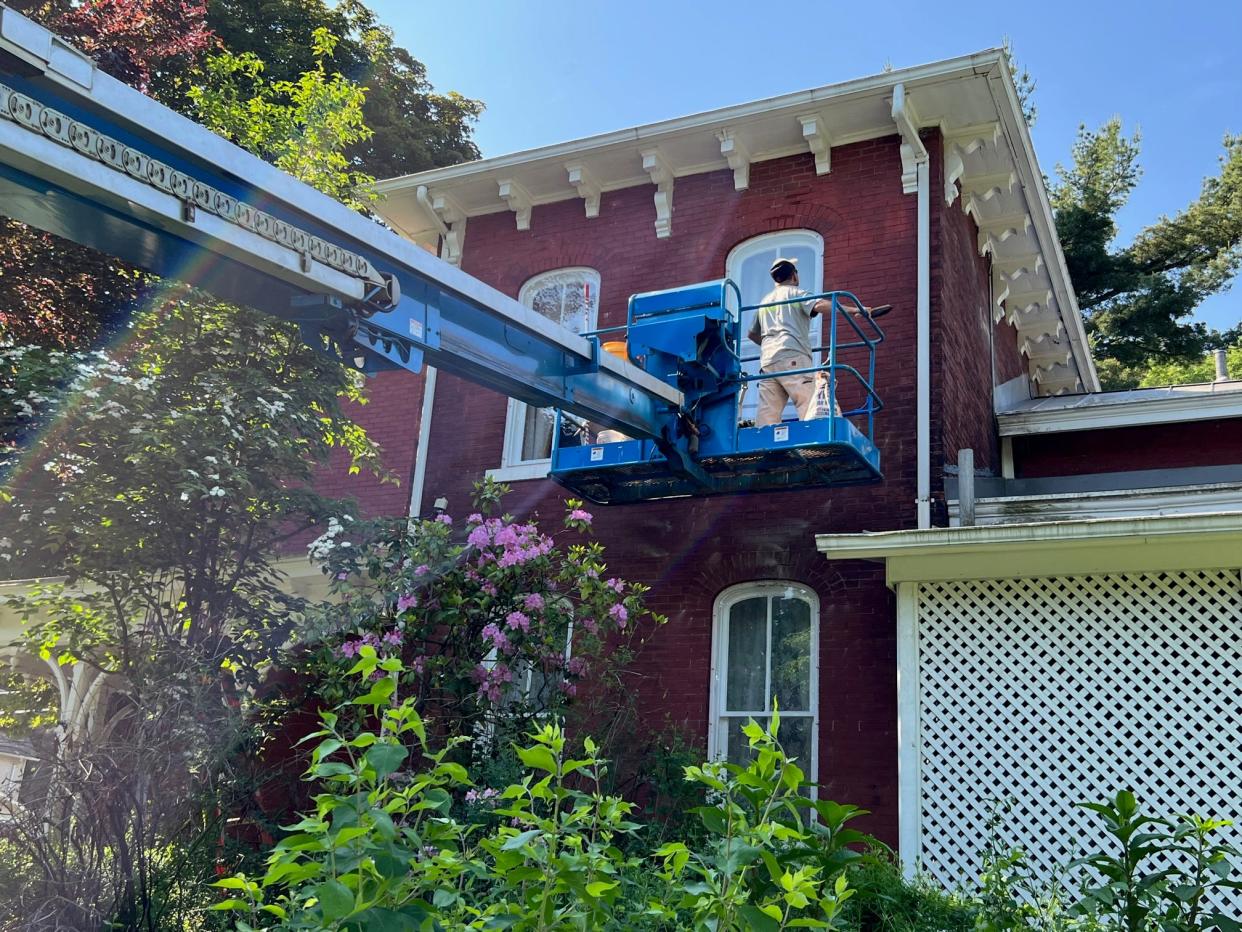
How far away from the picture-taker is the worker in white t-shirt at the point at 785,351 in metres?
9.31

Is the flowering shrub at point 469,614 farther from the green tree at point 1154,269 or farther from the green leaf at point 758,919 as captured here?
the green tree at point 1154,269

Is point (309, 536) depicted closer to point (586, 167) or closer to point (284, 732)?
point (284, 732)

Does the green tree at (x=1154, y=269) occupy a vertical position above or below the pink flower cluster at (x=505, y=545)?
above

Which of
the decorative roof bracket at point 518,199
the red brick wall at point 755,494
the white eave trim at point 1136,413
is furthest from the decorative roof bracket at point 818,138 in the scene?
the white eave trim at point 1136,413

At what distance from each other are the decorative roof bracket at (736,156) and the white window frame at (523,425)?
1.85m

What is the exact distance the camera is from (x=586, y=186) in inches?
498

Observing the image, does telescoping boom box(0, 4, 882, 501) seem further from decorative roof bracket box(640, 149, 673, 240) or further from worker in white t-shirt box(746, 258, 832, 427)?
decorative roof bracket box(640, 149, 673, 240)

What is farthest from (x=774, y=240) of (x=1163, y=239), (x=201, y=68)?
(x=1163, y=239)

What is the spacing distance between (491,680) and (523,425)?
394cm

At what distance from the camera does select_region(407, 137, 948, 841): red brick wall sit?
9.66 meters

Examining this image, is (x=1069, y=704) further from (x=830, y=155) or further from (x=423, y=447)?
(x=423, y=447)

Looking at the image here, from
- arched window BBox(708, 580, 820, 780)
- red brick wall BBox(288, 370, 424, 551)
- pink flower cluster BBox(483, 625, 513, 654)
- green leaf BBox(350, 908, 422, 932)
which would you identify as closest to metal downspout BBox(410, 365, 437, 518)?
red brick wall BBox(288, 370, 424, 551)

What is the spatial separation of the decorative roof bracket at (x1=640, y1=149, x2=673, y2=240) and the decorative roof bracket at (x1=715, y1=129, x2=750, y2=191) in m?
0.68

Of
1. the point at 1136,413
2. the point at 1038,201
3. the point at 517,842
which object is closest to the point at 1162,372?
the point at 1136,413
